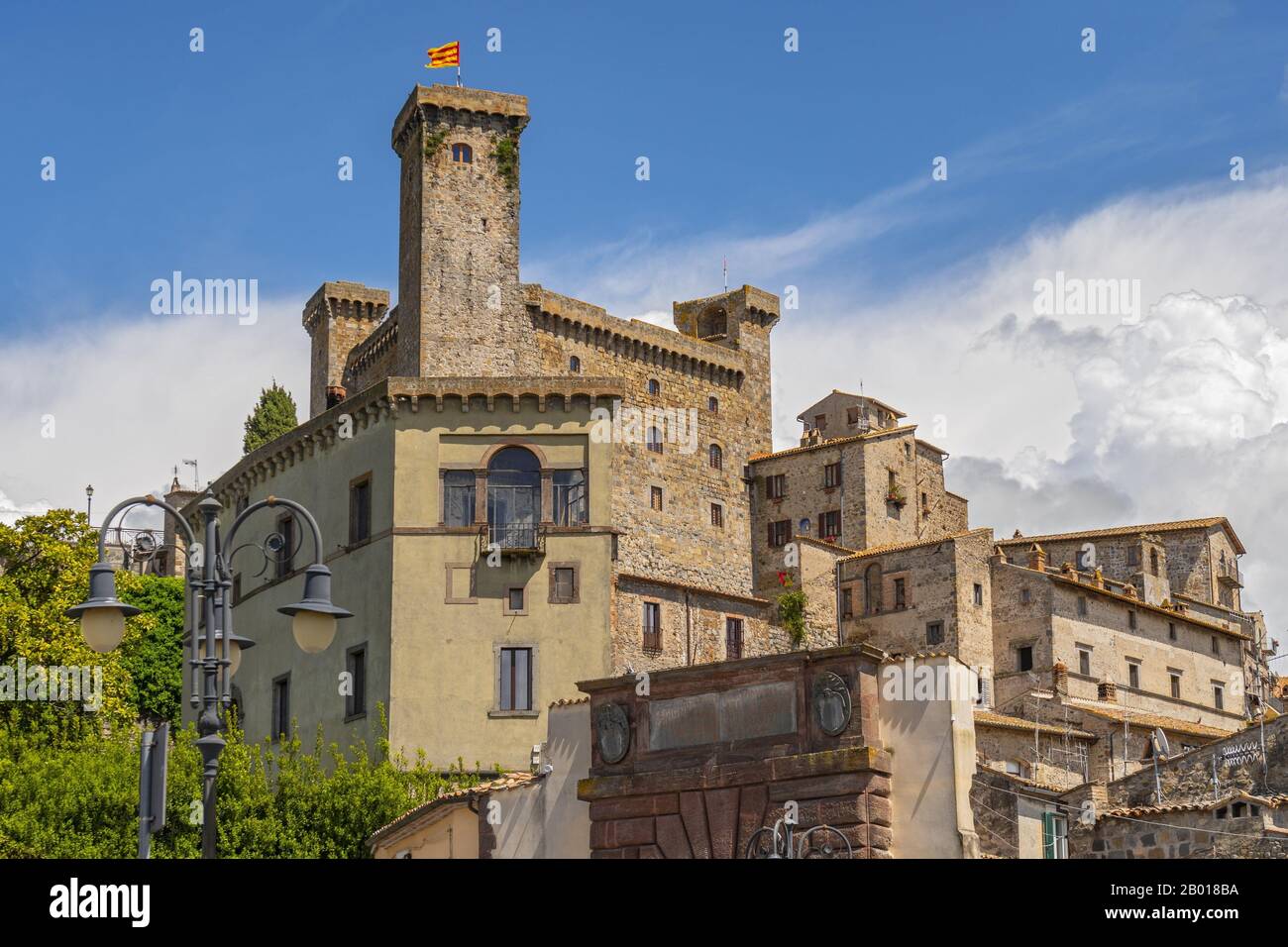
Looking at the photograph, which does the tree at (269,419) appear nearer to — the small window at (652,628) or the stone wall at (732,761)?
the small window at (652,628)

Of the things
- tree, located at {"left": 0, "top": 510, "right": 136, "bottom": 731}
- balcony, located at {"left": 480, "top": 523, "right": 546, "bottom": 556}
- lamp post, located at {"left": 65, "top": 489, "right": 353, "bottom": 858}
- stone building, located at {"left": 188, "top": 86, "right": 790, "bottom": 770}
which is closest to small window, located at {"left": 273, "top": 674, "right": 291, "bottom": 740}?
stone building, located at {"left": 188, "top": 86, "right": 790, "bottom": 770}

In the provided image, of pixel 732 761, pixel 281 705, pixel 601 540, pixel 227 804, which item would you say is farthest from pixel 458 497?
pixel 732 761

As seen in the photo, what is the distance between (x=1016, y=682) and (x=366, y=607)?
88.7 feet

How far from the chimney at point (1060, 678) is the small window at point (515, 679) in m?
24.3

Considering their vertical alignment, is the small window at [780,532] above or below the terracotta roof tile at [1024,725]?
above

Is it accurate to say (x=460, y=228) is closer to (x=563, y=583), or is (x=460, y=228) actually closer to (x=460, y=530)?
(x=460, y=530)

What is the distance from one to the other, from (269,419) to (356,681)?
4512 cm

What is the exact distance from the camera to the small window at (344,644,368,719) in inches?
1857

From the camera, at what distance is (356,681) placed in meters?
47.6

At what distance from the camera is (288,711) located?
165 ft

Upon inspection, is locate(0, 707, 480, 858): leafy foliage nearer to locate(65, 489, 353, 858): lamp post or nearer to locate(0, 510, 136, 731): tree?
locate(0, 510, 136, 731): tree

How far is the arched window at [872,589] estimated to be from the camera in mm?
69250

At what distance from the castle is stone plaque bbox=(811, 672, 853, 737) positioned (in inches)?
565

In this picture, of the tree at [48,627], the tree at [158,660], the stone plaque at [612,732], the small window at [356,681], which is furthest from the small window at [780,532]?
the stone plaque at [612,732]
